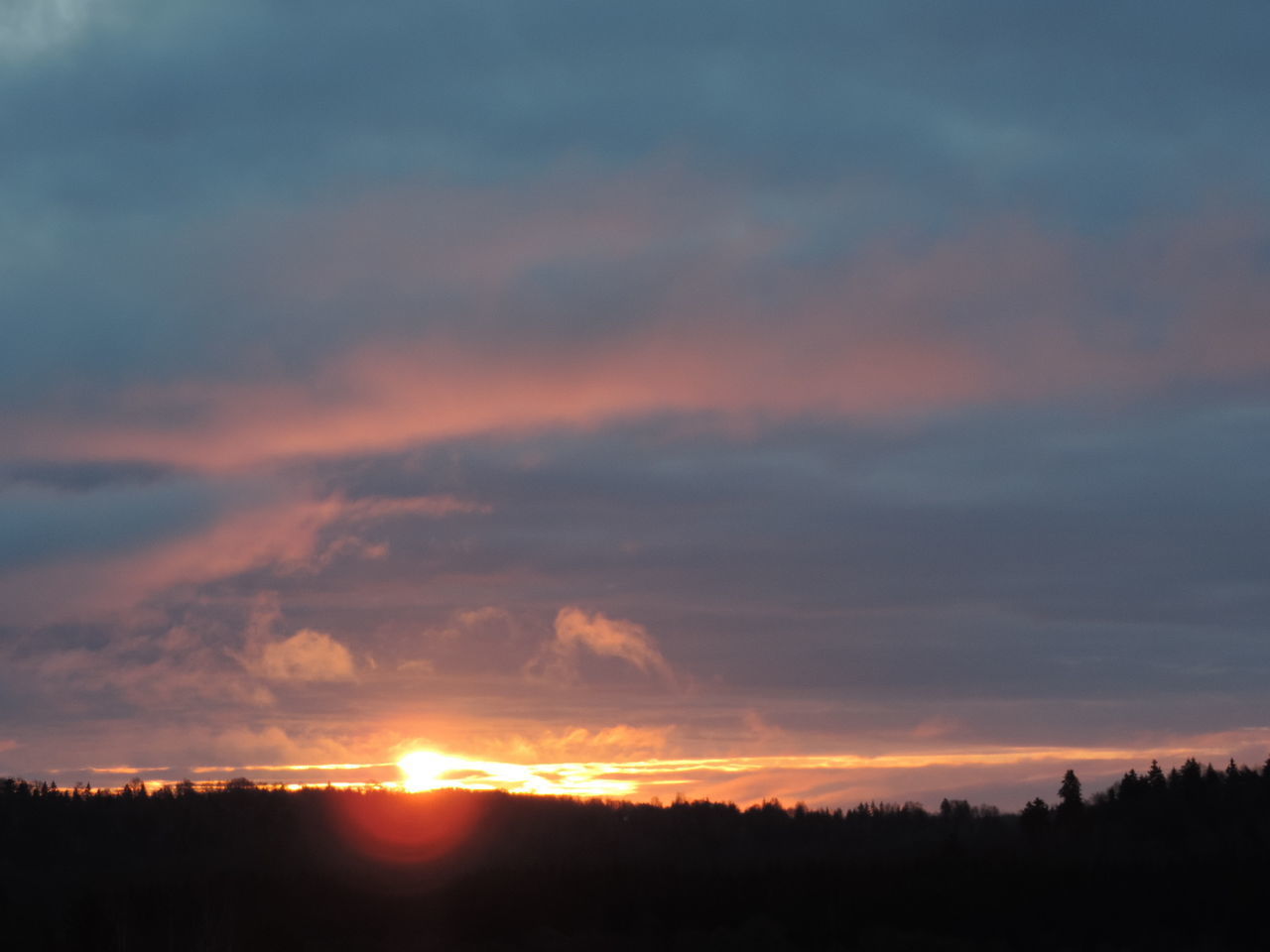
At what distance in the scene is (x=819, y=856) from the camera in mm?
194000

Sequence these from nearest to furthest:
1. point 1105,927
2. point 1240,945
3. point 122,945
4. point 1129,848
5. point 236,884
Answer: point 122,945 < point 1240,945 < point 1105,927 < point 236,884 < point 1129,848

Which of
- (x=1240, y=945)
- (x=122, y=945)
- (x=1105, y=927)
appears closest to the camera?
(x=122, y=945)

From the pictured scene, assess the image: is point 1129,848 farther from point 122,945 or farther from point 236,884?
point 122,945

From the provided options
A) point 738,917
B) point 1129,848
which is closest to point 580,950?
point 738,917

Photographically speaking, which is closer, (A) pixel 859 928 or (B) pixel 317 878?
(A) pixel 859 928

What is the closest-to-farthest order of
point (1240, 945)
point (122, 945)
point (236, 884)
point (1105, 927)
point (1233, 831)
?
point (122, 945), point (1240, 945), point (1105, 927), point (236, 884), point (1233, 831)

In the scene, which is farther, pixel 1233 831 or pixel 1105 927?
pixel 1233 831

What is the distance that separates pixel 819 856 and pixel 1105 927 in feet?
158

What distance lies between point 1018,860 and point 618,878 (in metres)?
49.5

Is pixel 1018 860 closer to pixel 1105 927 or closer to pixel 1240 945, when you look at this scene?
pixel 1105 927

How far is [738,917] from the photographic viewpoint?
156875 millimetres

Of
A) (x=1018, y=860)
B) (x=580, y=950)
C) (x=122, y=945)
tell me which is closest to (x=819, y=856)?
(x=1018, y=860)

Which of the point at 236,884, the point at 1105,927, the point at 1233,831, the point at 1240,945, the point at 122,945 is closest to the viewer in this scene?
the point at 122,945

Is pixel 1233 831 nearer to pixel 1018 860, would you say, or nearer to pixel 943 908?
pixel 1018 860
